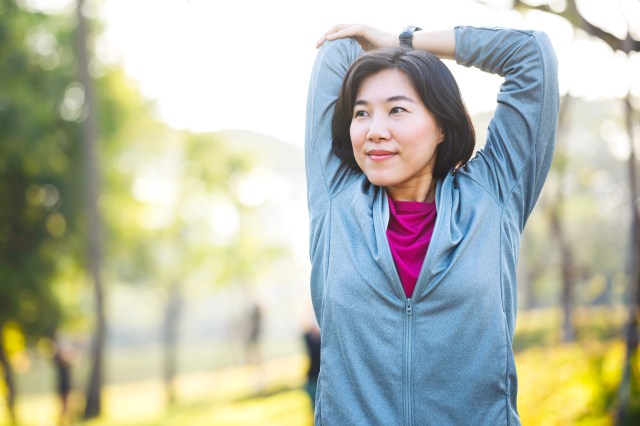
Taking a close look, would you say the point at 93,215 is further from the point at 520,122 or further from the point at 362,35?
the point at 520,122

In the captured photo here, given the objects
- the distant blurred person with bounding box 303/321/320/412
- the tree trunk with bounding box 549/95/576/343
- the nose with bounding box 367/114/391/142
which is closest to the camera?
the nose with bounding box 367/114/391/142

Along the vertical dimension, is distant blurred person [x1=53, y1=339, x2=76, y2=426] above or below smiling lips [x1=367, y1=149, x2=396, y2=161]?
below

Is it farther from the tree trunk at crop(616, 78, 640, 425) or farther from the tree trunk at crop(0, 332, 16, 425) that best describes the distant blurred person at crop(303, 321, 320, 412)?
the tree trunk at crop(0, 332, 16, 425)

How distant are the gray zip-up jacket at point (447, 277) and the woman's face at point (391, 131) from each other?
3.0 inches

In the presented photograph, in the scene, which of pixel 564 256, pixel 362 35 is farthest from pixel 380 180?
pixel 564 256

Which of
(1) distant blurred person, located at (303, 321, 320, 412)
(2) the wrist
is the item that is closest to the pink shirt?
(2) the wrist

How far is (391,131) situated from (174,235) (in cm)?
2336

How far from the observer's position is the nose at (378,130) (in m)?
1.82

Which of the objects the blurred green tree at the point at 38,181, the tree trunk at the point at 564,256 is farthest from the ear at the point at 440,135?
the blurred green tree at the point at 38,181

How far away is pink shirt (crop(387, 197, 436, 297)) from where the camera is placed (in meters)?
1.78

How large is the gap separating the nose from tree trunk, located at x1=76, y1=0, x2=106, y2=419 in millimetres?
13007

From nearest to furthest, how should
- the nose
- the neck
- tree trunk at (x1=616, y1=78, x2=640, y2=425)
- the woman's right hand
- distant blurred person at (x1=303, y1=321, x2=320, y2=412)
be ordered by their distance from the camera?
the nose
the neck
the woman's right hand
tree trunk at (x1=616, y1=78, x2=640, y2=425)
distant blurred person at (x1=303, y1=321, x2=320, y2=412)

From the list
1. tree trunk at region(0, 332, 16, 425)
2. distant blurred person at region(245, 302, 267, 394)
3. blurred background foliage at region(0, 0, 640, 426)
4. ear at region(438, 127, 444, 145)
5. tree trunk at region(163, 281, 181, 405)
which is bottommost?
tree trunk at region(163, 281, 181, 405)

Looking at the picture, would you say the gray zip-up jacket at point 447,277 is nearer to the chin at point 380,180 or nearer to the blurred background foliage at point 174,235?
the chin at point 380,180
